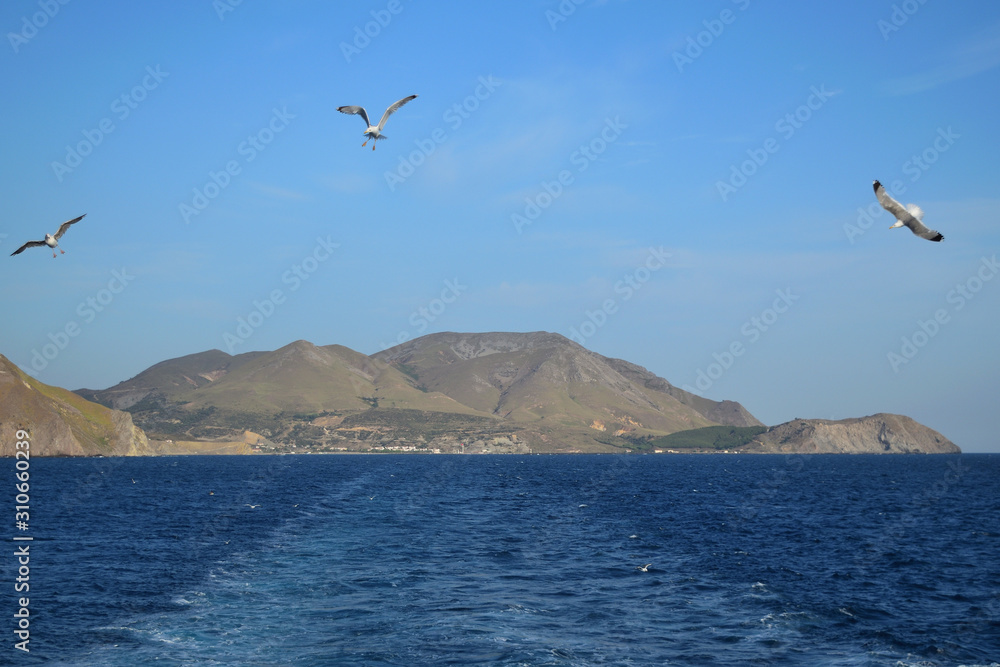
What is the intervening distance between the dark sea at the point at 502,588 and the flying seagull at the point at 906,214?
18.8 metres

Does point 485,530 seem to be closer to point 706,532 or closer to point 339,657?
point 706,532

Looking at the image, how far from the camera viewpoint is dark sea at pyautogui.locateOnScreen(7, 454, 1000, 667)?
34531 mm

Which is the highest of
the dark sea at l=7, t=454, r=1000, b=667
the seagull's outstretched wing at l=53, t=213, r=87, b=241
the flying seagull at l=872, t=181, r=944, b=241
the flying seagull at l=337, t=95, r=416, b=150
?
the flying seagull at l=337, t=95, r=416, b=150

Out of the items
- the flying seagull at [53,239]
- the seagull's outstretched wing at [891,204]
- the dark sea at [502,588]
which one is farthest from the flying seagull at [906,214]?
the flying seagull at [53,239]

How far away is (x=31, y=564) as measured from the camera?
5353cm

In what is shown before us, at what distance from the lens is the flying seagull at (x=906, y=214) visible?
25.2m

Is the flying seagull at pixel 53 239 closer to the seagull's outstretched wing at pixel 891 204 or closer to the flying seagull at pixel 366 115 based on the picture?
the flying seagull at pixel 366 115

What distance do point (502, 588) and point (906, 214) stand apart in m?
31.2

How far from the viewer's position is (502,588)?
1833 inches

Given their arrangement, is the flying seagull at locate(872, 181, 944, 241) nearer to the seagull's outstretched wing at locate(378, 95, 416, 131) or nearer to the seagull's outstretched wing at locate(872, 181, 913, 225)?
the seagull's outstretched wing at locate(872, 181, 913, 225)

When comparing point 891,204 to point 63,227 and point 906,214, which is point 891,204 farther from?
point 63,227

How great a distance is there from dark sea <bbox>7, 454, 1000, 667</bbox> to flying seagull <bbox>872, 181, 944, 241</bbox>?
18.8 metres

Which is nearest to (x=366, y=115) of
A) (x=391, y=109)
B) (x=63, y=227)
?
(x=391, y=109)

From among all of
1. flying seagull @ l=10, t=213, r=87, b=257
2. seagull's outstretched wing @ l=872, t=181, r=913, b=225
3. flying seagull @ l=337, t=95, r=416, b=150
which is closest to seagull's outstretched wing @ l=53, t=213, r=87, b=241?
flying seagull @ l=10, t=213, r=87, b=257
